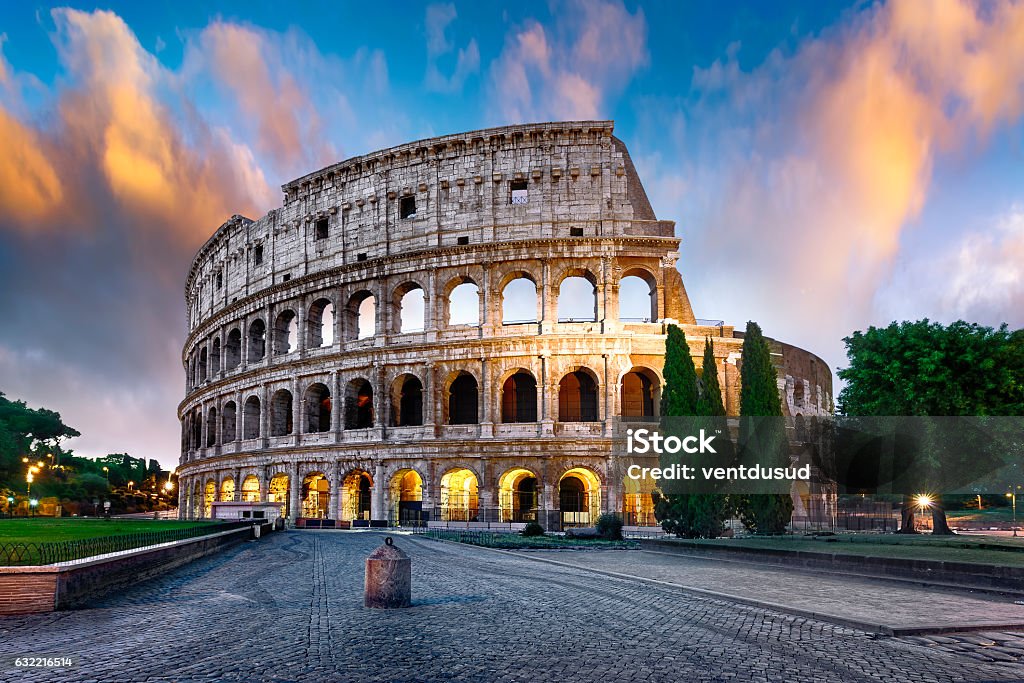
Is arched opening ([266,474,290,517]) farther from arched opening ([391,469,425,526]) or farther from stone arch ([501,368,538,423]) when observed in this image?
stone arch ([501,368,538,423])

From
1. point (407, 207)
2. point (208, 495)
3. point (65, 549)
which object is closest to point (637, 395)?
point (407, 207)

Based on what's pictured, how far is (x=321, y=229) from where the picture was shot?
4738cm

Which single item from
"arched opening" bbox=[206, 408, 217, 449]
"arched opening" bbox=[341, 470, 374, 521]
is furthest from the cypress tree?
"arched opening" bbox=[206, 408, 217, 449]

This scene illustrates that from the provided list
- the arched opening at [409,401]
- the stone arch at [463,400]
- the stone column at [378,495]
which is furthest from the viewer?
the stone arch at [463,400]

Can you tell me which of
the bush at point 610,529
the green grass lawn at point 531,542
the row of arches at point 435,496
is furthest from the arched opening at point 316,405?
the bush at point 610,529

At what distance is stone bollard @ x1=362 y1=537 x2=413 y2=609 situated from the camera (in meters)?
11.0

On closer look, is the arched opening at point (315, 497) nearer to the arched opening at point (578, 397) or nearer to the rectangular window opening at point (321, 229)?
the arched opening at point (578, 397)

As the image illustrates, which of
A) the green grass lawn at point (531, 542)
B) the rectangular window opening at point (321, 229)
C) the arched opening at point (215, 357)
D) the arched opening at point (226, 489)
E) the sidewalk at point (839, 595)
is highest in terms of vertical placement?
the rectangular window opening at point (321, 229)

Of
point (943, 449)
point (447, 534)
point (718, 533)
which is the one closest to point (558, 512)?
point (447, 534)

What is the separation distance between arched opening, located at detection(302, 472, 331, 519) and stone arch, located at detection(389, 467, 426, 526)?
434cm

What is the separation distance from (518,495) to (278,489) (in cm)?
1573

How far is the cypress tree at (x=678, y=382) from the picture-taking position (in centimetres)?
2659

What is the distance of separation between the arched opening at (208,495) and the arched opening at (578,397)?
2518 cm

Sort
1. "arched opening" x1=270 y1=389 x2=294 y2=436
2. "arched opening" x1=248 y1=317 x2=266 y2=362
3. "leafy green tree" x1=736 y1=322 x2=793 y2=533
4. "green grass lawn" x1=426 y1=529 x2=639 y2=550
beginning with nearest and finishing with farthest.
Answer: "green grass lawn" x1=426 y1=529 x2=639 y2=550 → "leafy green tree" x1=736 y1=322 x2=793 y2=533 → "arched opening" x1=270 y1=389 x2=294 y2=436 → "arched opening" x1=248 y1=317 x2=266 y2=362
